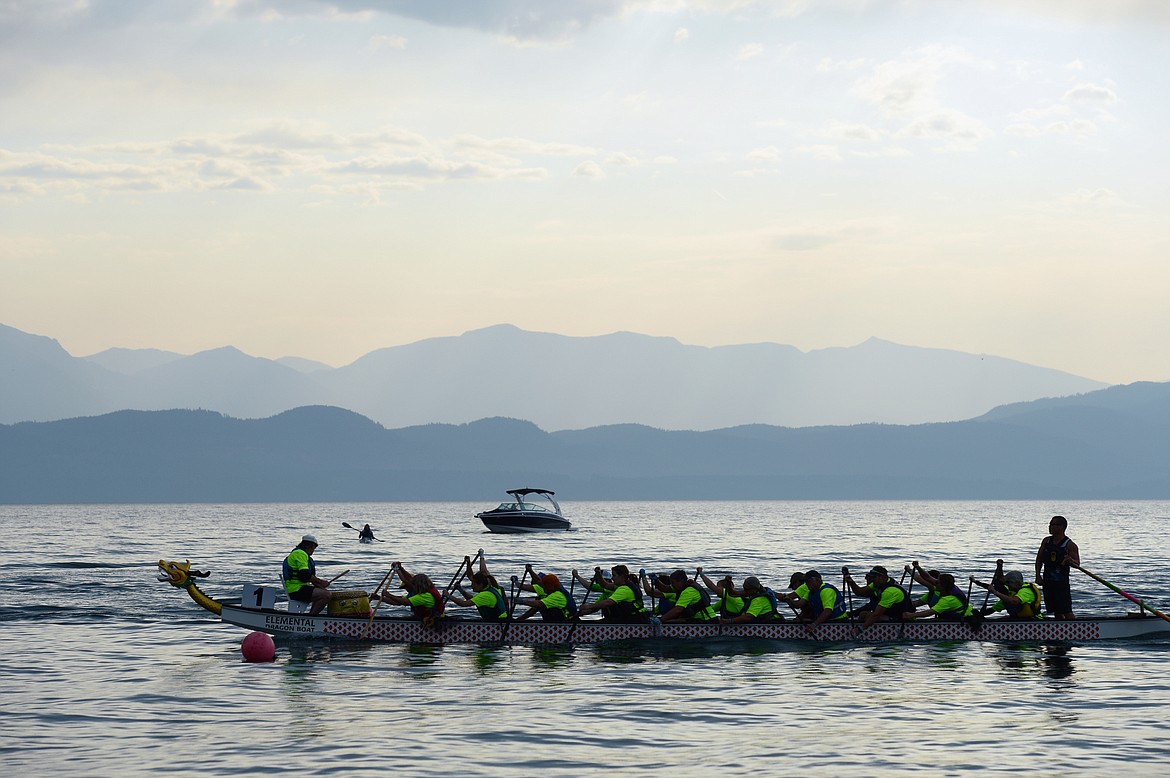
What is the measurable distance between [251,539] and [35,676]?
3205 inches

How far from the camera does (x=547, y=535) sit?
387 ft

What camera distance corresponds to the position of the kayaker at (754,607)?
28672mm

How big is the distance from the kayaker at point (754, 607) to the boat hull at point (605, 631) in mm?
198

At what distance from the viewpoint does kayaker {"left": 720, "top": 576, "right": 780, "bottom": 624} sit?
28672 millimetres

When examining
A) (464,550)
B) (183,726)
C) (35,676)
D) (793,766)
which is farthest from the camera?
(464,550)

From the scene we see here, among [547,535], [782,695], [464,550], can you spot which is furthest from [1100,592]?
A: [547,535]

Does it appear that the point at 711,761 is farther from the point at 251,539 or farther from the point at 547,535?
the point at 547,535

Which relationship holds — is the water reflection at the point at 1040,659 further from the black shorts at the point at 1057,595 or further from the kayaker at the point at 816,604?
the kayaker at the point at 816,604

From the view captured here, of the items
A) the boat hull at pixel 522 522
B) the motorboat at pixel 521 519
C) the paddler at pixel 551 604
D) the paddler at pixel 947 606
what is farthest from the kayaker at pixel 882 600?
the boat hull at pixel 522 522

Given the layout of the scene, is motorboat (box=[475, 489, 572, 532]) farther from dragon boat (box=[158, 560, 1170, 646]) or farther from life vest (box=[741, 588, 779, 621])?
life vest (box=[741, 588, 779, 621])

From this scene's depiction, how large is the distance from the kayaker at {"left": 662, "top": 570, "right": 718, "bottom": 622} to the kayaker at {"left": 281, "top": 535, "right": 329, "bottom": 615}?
7.58 m

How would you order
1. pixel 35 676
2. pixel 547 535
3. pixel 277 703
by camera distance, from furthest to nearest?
pixel 547 535, pixel 35 676, pixel 277 703

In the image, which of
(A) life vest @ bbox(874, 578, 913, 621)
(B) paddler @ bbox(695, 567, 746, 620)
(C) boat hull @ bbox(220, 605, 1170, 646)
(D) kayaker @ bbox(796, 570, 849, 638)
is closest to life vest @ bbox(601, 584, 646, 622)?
(C) boat hull @ bbox(220, 605, 1170, 646)

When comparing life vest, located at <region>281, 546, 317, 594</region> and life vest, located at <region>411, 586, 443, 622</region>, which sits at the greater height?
life vest, located at <region>281, 546, 317, 594</region>
